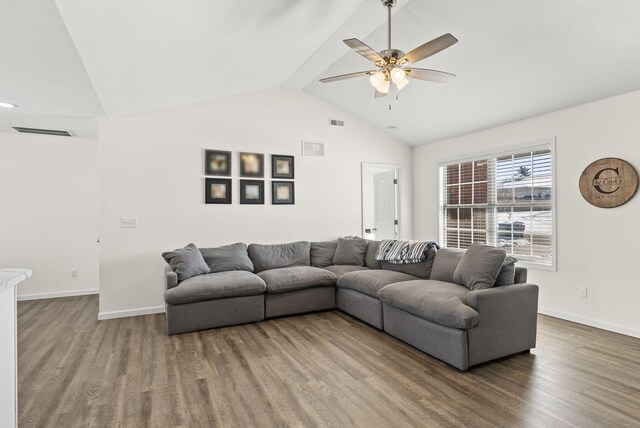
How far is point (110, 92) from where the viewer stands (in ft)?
11.1

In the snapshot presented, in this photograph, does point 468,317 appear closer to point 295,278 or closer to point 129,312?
point 295,278

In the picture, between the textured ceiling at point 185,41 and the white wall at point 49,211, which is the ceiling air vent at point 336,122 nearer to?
the textured ceiling at point 185,41

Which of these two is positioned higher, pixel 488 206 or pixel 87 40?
pixel 87 40

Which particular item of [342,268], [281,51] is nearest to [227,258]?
[342,268]

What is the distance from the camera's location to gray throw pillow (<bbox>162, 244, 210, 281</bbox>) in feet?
12.8

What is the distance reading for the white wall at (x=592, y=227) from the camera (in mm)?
3459

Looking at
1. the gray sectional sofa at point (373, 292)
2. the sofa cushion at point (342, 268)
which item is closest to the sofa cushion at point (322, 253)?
the gray sectional sofa at point (373, 292)

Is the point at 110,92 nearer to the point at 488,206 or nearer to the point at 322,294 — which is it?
the point at 322,294

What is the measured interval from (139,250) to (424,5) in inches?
162

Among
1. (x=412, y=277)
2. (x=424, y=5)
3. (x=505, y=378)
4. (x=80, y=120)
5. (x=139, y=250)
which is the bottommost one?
(x=505, y=378)

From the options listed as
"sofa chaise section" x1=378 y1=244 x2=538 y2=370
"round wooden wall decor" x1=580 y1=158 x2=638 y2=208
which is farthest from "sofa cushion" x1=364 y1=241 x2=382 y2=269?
"round wooden wall decor" x1=580 y1=158 x2=638 y2=208

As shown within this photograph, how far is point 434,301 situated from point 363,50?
6.76ft

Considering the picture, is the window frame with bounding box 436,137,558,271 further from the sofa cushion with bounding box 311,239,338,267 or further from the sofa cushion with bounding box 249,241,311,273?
the sofa cushion with bounding box 249,241,311,273

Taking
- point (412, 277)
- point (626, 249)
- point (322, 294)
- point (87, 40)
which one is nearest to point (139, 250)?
point (322, 294)
